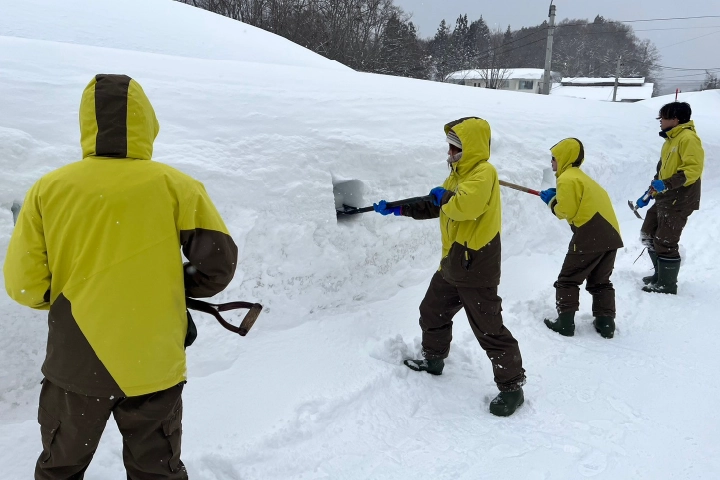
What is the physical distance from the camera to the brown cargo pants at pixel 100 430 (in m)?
1.62

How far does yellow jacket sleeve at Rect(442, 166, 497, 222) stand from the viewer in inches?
107

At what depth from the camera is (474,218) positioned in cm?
279

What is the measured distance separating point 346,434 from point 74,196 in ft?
6.02

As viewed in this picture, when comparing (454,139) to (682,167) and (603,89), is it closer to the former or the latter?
(682,167)

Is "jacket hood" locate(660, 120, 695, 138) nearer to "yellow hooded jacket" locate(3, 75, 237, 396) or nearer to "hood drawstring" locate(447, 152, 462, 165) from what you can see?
"hood drawstring" locate(447, 152, 462, 165)

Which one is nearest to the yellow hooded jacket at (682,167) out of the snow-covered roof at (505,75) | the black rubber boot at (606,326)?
the black rubber boot at (606,326)

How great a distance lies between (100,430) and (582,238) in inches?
137

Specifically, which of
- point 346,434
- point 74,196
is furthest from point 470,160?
point 74,196

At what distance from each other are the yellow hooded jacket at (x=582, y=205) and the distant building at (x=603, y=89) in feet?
165

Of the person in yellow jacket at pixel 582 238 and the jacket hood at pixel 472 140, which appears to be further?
the person in yellow jacket at pixel 582 238

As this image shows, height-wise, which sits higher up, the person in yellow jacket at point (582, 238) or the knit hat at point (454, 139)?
the knit hat at point (454, 139)

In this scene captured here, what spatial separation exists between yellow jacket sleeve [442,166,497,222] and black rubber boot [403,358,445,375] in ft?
3.38

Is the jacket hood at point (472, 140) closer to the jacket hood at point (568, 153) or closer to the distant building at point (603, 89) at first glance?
the jacket hood at point (568, 153)

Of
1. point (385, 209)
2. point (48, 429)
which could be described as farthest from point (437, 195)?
point (48, 429)
